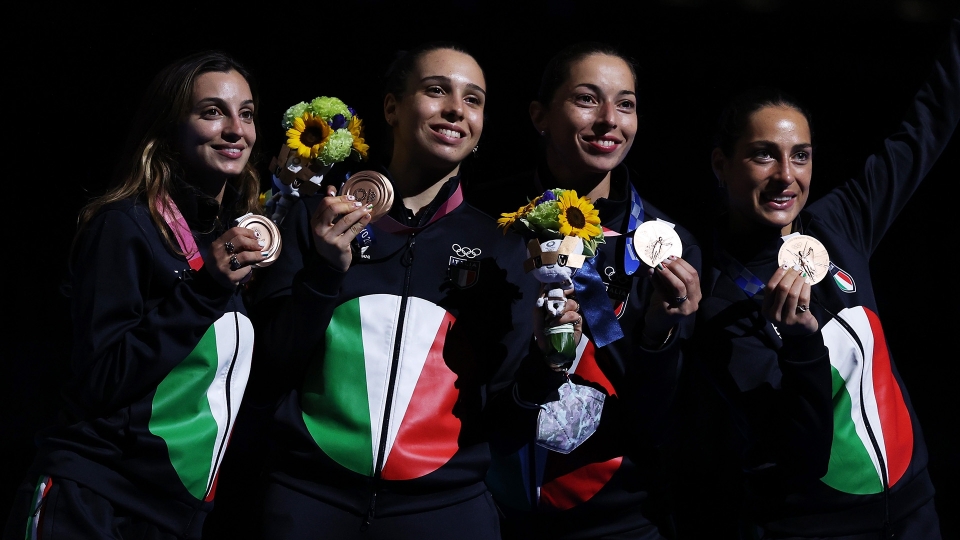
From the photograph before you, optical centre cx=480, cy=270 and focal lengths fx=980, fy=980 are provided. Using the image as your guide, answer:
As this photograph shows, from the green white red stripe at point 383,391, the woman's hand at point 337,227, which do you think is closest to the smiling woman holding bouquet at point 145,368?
the woman's hand at point 337,227

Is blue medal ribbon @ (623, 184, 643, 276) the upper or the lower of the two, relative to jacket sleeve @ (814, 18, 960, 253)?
lower

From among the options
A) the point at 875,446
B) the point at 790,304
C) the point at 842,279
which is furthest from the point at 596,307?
the point at 875,446

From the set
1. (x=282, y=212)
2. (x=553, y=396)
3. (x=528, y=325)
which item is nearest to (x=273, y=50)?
(x=282, y=212)

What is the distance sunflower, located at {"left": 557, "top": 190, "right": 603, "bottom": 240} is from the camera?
2.77 meters

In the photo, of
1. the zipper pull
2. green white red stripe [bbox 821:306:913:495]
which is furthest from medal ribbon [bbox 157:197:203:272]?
green white red stripe [bbox 821:306:913:495]

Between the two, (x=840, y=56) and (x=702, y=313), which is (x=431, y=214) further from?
(x=840, y=56)

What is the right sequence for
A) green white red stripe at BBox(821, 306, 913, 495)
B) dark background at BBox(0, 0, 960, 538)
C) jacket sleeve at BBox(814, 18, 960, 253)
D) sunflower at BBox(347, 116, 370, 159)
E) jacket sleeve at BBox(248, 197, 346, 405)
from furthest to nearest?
dark background at BBox(0, 0, 960, 538) < jacket sleeve at BBox(814, 18, 960, 253) < sunflower at BBox(347, 116, 370, 159) < green white red stripe at BBox(821, 306, 913, 495) < jacket sleeve at BBox(248, 197, 346, 405)

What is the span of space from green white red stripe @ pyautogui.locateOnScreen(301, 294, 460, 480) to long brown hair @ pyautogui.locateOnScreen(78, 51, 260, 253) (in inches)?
22.2

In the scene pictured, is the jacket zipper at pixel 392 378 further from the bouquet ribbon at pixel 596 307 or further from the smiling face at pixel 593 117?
the smiling face at pixel 593 117

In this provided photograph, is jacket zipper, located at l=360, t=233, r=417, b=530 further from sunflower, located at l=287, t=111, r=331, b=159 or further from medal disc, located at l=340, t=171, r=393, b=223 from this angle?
sunflower, located at l=287, t=111, r=331, b=159

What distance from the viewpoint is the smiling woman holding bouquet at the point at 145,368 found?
2.64m

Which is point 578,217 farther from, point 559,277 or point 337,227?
point 337,227

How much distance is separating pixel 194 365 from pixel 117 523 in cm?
47

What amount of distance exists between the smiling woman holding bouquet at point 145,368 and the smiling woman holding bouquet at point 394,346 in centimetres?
18
